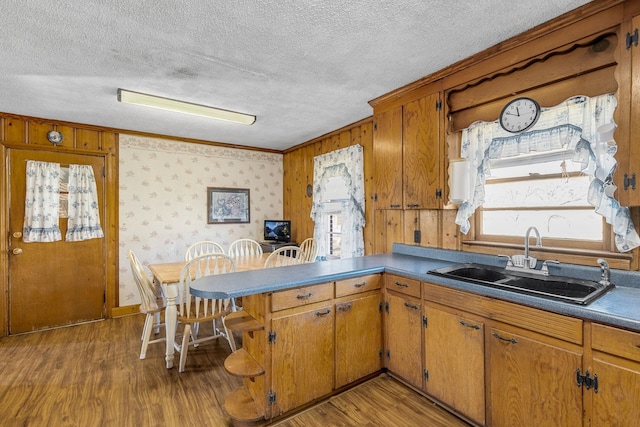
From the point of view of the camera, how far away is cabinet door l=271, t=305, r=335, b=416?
1.89 m

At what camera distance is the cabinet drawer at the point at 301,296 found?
1.89 m

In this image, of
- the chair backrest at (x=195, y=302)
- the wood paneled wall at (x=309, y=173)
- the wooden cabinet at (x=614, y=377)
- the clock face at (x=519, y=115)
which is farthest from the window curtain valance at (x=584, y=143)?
the chair backrest at (x=195, y=302)

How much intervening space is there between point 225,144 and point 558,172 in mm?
4213

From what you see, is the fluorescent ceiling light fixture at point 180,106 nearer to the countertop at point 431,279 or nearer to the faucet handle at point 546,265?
the countertop at point 431,279

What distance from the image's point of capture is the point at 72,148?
3.71 metres

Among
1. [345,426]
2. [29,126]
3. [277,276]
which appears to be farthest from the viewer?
[29,126]

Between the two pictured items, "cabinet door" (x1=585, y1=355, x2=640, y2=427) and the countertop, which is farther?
the countertop

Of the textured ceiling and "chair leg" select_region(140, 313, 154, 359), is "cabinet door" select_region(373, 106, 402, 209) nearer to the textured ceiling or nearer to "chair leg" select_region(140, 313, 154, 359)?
the textured ceiling

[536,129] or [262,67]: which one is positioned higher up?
[262,67]

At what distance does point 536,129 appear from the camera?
2.08m

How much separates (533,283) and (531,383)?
2.10ft

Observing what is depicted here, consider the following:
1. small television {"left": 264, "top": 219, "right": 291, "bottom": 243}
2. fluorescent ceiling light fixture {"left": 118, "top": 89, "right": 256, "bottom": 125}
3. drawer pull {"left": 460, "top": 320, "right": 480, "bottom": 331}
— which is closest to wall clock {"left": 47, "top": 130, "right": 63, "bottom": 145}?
fluorescent ceiling light fixture {"left": 118, "top": 89, "right": 256, "bottom": 125}

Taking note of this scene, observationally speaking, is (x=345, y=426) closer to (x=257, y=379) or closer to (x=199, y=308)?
(x=257, y=379)

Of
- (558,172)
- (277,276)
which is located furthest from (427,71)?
(277,276)
